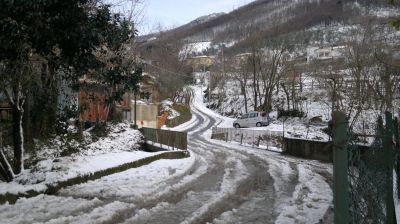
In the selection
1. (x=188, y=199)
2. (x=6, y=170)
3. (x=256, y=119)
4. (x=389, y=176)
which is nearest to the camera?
(x=389, y=176)

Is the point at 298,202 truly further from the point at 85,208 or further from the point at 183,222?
the point at 85,208

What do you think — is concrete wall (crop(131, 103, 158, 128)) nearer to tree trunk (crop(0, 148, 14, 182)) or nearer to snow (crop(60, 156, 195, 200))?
snow (crop(60, 156, 195, 200))

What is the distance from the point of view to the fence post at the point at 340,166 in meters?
2.91

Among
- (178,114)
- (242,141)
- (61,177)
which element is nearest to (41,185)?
(61,177)

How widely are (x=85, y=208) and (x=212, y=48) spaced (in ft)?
408

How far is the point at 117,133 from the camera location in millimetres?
22953

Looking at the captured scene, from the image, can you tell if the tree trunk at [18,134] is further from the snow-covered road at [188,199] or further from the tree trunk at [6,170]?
the snow-covered road at [188,199]

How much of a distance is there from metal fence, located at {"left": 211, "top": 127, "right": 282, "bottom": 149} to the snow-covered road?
16.4m

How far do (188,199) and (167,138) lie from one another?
1246 centimetres

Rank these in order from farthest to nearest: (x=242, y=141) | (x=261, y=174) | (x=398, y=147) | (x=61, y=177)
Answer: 1. (x=242, y=141)
2. (x=261, y=174)
3. (x=61, y=177)
4. (x=398, y=147)

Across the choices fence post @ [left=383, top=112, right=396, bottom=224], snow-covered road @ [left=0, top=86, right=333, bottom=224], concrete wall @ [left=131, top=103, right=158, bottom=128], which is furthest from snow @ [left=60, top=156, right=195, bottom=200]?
concrete wall @ [left=131, top=103, right=158, bottom=128]

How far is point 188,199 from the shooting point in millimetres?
9781

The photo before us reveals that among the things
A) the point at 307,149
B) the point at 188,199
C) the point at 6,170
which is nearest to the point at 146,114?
the point at 307,149

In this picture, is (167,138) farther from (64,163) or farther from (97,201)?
(97,201)
